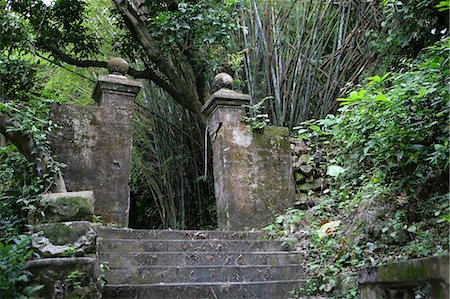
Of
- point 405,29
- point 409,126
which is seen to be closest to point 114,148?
point 409,126

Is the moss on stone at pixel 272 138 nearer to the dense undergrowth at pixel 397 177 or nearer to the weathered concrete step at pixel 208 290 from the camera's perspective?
the dense undergrowth at pixel 397 177

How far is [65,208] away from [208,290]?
1.01 meters

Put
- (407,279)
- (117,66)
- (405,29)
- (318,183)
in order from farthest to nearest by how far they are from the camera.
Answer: (318,183), (117,66), (405,29), (407,279)

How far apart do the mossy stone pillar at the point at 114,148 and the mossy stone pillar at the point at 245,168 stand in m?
0.93

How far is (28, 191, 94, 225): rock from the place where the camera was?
2510 millimetres

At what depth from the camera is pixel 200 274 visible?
290 centimetres

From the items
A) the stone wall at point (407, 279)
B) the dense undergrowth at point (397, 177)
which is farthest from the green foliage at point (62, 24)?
the stone wall at point (407, 279)

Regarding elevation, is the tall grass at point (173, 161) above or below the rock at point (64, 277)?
above

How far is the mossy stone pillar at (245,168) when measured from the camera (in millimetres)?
4234

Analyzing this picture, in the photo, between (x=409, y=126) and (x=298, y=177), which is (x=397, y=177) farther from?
(x=298, y=177)

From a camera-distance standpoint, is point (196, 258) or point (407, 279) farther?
point (196, 258)

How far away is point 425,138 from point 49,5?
16.3 ft

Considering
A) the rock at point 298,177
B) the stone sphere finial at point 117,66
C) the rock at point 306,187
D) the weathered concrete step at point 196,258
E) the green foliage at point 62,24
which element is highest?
the green foliage at point 62,24

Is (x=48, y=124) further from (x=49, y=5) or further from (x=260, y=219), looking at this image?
(x=49, y=5)
